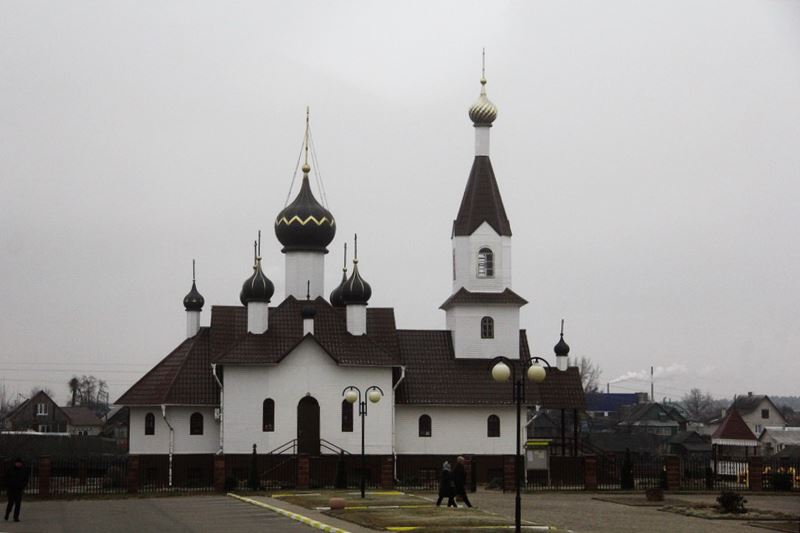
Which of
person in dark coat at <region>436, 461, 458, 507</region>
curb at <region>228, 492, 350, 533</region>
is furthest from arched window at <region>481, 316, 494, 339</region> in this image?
person in dark coat at <region>436, 461, 458, 507</region>

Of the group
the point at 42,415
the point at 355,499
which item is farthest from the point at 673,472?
the point at 42,415

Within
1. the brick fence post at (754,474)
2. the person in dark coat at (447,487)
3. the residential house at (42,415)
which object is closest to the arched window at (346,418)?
the brick fence post at (754,474)

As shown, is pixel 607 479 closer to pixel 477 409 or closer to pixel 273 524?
pixel 477 409

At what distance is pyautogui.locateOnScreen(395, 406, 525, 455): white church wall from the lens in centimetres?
5041

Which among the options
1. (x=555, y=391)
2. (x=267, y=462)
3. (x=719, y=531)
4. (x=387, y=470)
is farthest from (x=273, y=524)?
(x=555, y=391)

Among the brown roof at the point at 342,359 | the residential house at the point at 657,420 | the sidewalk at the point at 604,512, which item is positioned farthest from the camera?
the residential house at the point at 657,420

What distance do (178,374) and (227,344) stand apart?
8.13 feet

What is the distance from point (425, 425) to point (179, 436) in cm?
978

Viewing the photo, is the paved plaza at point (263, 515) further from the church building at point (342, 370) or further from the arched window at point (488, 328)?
the arched window at point (488, 328)

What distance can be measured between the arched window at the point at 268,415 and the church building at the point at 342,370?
4 centimetres

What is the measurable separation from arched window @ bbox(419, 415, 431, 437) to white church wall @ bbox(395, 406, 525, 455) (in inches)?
5.0

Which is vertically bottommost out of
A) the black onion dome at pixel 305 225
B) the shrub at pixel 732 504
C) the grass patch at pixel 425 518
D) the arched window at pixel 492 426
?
the grass patch at pixel 425 518

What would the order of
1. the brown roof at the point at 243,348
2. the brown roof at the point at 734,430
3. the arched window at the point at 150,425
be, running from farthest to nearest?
the brown roof at the point at 734,430 < the arched window at the point at 150,425 < the brown roof at the point at 243,348

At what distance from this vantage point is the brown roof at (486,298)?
170 feet
